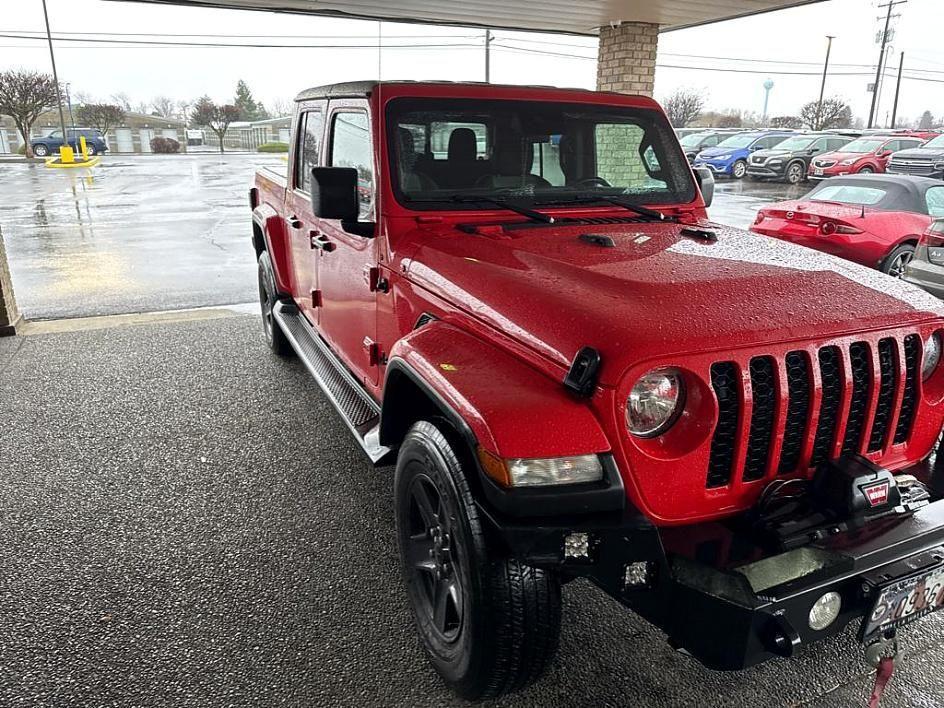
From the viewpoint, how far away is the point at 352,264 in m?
3.44

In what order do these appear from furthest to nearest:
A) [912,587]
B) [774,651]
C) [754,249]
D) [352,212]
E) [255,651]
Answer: [352,212], [754,249], [255,651], [912,587], [774,651]

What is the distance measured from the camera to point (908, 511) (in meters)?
2.05

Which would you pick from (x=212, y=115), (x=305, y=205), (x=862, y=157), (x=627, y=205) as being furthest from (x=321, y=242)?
(x=212, y=115)

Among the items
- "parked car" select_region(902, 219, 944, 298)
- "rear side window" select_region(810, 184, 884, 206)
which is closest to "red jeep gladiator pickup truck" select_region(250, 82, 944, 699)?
"parked car" select_region(902, 219, 944, 298)

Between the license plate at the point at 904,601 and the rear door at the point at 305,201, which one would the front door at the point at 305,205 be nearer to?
the rear door at the point at 305,201

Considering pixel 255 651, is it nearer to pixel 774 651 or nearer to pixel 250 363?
pixel 774 651

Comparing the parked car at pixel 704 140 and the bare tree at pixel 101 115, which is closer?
the parked car at pixel 704 140

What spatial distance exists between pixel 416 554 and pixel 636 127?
239 cm

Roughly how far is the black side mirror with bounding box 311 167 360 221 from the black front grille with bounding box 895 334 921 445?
2.06 metres

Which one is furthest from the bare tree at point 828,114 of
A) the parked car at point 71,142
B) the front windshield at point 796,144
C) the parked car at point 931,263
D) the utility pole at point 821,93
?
the parked car at point 931,263

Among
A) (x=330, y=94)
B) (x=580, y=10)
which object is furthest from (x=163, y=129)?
(x=330, y=94)

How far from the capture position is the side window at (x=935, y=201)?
876cm

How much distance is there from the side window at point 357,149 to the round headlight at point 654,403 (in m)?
1.66

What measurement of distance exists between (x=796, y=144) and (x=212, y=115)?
40.8 meters
